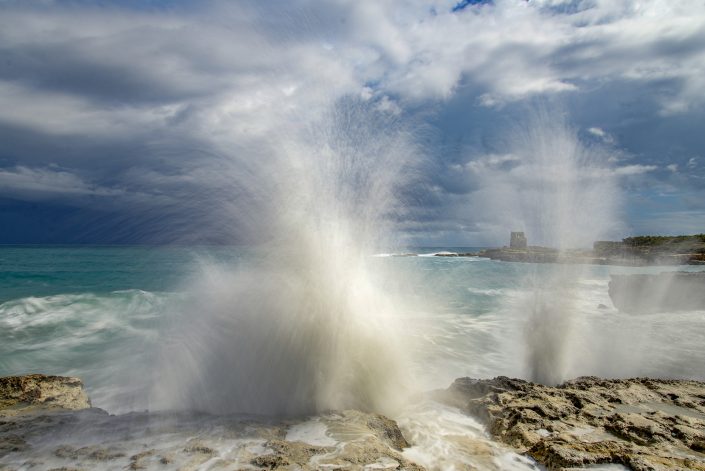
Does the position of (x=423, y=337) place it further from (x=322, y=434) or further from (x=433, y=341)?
(x=322, y=434)

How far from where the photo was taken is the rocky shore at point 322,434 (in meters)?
Answer: 3.46

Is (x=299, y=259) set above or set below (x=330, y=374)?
above

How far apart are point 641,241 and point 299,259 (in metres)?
68.4

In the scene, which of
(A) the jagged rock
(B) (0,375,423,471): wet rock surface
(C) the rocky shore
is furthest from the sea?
(A) the jagged rock

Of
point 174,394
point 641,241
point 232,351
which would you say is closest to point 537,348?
point 232,351

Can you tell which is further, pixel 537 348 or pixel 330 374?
pixel 537 348

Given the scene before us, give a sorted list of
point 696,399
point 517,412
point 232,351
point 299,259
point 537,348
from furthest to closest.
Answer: point 537,348, point 299,259, point 232,351, point 696,399, point 517,412

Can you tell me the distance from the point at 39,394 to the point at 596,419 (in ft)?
24.8

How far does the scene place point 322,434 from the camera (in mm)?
4176

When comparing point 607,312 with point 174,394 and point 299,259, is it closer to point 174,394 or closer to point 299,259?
point 299,259

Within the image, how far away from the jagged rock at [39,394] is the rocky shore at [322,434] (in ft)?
0.04

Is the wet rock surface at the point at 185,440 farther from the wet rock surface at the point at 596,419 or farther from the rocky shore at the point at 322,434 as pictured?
the wet rock surface at the point at 596,419

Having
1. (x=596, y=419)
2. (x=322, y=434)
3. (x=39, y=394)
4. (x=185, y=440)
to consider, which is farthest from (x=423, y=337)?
(x=39, y=394)

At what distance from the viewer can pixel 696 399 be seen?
5.29 m
